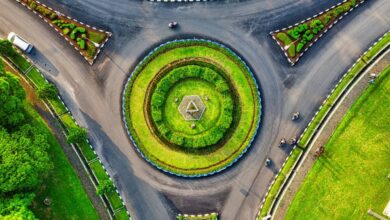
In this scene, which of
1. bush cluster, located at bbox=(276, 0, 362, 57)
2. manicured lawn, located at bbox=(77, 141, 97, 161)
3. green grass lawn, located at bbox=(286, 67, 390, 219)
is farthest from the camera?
manicured lawn, located at bbox=(77, 141, 97, 161)

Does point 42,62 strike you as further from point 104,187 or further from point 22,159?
point 104,187

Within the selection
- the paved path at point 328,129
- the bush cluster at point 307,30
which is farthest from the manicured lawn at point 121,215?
the bush cluster at point 307,30

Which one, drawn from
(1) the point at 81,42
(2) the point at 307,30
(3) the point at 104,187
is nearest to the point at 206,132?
(3) the point at 104,187

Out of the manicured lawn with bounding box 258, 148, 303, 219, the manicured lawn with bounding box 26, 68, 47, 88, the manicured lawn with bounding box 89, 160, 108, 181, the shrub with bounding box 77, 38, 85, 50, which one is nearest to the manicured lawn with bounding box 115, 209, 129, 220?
the manicured lawn with bounding box 89, 160, 108, 181

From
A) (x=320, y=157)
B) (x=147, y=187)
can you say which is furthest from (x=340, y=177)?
(x=147, y=187)

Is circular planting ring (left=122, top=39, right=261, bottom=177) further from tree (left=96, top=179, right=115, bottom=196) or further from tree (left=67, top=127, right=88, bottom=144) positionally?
tree (left=67, top=127, right=88, bottom=144)

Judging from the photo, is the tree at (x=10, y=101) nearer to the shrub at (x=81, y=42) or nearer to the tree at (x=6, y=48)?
the tree at (x=6, y=48)

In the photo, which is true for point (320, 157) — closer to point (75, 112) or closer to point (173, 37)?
point (173, 37)
